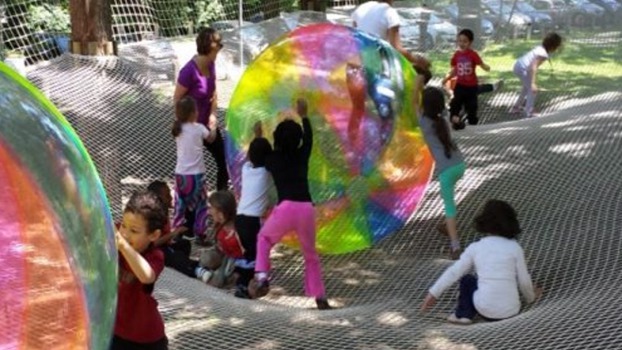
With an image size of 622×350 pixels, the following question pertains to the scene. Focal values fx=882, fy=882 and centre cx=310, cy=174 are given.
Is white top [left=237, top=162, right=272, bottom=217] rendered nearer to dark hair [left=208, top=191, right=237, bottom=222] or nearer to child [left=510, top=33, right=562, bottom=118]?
dark hair [left=208, top=191, right=237, bottom=222]

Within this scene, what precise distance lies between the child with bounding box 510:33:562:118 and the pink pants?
4735mm

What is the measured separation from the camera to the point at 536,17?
10.4 m

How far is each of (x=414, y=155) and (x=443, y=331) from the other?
1.87 m

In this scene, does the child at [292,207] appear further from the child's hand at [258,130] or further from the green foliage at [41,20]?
the green foliage at [41,20]

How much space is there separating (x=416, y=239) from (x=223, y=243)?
1285 mm

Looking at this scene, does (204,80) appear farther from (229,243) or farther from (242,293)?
(242,293)

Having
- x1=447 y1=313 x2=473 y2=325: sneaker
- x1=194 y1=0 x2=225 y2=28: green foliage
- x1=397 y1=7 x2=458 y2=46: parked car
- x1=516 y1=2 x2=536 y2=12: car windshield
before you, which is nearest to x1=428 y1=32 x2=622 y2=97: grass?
x1=397 y1=7 x2=458 y2=46: parked car

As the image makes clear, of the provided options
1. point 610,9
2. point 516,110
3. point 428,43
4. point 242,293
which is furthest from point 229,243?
point 610,9

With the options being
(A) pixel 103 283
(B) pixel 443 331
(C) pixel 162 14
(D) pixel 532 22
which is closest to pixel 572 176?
(B) pixel 443 331

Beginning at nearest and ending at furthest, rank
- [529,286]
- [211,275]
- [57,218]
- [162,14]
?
[57,218], [529,286], [211,275], [162,14]

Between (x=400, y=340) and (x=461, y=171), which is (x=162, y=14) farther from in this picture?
(x=400, y=340)

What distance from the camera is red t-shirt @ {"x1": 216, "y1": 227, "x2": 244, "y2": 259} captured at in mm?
5012

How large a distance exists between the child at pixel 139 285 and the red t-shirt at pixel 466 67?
5605mm

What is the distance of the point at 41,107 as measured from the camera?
2.44 meters
